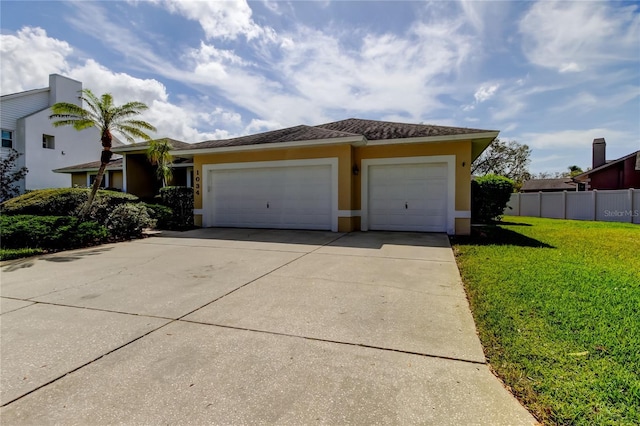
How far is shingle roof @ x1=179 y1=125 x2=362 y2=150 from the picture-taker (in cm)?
1079

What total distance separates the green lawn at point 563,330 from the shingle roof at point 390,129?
506cm

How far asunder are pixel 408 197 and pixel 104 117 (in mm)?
10889

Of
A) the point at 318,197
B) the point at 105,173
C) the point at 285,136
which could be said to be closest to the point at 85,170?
the point at 105,173

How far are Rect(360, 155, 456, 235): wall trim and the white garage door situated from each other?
0.44 ft

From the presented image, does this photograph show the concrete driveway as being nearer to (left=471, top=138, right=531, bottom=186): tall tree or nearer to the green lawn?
the green lawn

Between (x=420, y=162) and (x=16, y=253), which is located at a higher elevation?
(x=420, y=162)

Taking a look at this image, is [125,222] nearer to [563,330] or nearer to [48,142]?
[563,330]

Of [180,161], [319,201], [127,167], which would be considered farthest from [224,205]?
[127,167]

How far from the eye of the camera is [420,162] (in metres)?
10.5

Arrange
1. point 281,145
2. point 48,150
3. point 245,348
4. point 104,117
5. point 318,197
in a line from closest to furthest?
1. point 245,348
2. point 104,117
3. point 281,145
4. point 318,197
5. point 48,150

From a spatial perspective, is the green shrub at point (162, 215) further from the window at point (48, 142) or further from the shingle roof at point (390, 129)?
the window at point (48, 142)

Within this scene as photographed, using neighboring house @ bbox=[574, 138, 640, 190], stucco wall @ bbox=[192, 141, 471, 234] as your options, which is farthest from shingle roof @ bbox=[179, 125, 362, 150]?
neighboring house @ bbox=[574, 138, 640, 190]

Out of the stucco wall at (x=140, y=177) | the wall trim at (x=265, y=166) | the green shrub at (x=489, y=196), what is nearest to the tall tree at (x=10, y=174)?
the stucco wall at (x=140, y=177)

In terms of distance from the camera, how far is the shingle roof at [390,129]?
10109 mm
